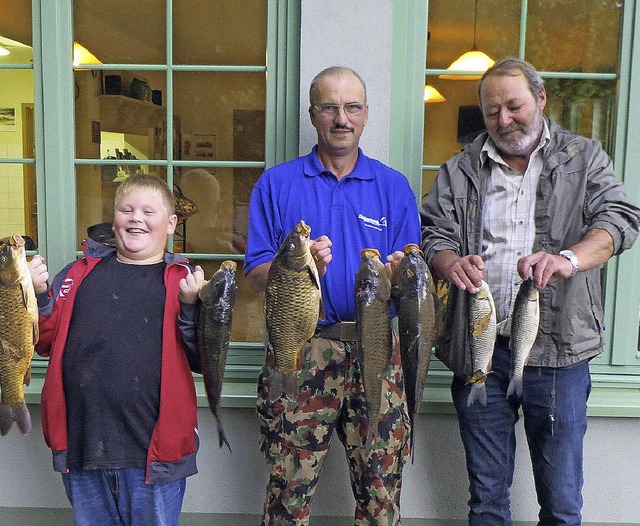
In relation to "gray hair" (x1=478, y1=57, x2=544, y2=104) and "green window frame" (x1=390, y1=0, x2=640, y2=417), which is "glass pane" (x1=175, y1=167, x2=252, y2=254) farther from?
"gray hair" (x1=478, y1=57, x2=544, y2=104)

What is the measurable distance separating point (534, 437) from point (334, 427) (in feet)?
3.09

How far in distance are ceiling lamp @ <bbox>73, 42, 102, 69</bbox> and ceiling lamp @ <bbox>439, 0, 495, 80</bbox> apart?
2.02 metres

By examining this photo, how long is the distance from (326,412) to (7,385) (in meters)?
1.31

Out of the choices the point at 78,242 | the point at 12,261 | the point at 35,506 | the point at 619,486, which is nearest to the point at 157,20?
the point at 78,242

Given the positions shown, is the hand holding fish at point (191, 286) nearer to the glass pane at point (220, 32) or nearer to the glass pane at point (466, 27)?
the glass pane at point (220, 32)

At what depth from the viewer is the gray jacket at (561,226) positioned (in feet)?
9.25

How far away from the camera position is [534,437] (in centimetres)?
300

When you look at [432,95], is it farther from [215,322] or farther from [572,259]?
[215,322]

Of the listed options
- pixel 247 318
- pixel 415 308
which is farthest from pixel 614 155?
pixel 247 318

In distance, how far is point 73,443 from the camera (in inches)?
100

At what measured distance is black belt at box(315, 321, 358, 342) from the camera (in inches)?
112

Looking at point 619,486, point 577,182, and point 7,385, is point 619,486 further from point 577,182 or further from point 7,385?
point 7,385

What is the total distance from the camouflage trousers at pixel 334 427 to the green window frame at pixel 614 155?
79cm

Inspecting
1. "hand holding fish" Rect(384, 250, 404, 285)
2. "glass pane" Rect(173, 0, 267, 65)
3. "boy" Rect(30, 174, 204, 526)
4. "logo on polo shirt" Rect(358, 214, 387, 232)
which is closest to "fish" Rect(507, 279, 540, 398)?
"hand holding fish" Rect(384, 250, 404, 285)
